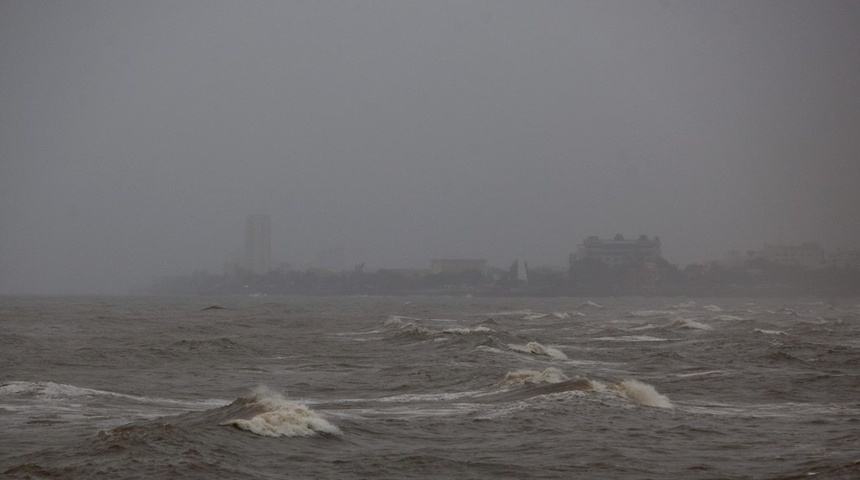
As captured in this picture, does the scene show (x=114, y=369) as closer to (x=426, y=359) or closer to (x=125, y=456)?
(x=426, y=359)

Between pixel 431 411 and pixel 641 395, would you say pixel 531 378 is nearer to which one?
pixel 641 395

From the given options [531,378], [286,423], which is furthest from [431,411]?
[531,378]

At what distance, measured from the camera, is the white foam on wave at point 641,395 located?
2289 centimetres

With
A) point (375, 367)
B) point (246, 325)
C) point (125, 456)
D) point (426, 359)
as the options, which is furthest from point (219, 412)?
point (246, 325)

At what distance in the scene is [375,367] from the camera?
33.8 m

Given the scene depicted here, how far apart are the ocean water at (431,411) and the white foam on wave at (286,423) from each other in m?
0.05

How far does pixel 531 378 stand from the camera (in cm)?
2622

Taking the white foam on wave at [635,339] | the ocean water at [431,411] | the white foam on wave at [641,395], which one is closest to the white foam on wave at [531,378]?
the ocean water at [431,411]

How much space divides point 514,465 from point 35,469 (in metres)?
6.79

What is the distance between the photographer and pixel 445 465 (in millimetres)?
15539

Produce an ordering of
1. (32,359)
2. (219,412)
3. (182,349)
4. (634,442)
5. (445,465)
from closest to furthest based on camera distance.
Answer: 1. (445,465)
2. (634,442)
3. (219,412)
4. (32,359)
5. (182,349)

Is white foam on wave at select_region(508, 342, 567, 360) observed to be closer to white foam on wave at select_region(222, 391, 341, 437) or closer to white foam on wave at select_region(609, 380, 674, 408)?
white foam on wave at select_region(609, 380, 674, 408)

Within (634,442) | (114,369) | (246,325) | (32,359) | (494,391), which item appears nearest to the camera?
(634,442)

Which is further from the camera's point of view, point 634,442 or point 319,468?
point 634,442
